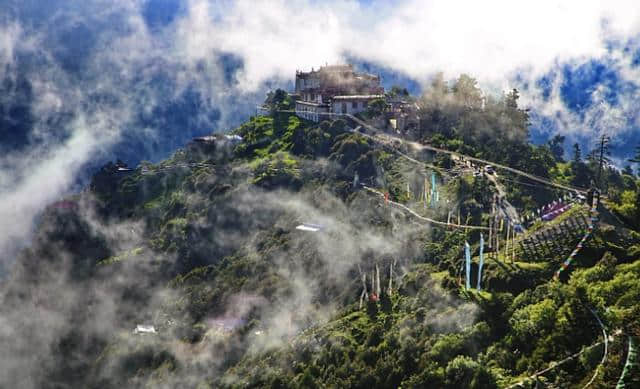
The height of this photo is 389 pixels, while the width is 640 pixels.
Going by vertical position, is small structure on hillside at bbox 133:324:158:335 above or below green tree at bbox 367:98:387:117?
below

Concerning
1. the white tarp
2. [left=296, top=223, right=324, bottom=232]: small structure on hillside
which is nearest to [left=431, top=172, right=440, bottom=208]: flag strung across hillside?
[left=296, top=223, right=324, bottom=232]: small structure on hillside

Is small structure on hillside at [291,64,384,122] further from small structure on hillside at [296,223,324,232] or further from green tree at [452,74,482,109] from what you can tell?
small structure on hillside at [296,223,324,232]

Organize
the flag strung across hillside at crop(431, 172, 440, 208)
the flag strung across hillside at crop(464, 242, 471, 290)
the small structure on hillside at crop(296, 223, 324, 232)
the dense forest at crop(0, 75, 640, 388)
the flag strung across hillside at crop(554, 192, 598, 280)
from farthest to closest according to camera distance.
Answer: the small structure on hillside at crop(296, 223, 324, 232)
the flag strung across hillside at crop(431, 172, 440, 208)
the flag strung across hillside at crop(464, 242, 471, 290)
the flag strung across hillside at crop(554, 192, 598, 280)
the dense forest at crop(0, 75, 640, 388)

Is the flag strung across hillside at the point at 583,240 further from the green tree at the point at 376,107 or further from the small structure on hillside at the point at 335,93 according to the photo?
the small structure on hillside at the point at 335,93

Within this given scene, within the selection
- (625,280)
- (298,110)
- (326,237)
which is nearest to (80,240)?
(298,110)

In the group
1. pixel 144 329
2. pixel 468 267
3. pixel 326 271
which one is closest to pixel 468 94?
pixel 326 271

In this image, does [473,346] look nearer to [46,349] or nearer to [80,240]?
[46,349]

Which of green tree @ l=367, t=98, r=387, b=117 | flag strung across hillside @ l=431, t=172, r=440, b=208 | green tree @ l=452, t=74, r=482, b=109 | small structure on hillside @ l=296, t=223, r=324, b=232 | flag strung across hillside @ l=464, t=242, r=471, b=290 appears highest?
green tree @ l=452, t=74, r=482, b=109

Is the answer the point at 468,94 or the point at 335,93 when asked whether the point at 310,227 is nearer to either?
the point at 468,94
